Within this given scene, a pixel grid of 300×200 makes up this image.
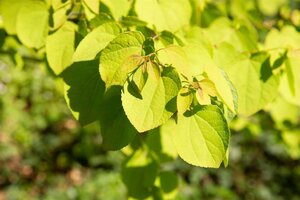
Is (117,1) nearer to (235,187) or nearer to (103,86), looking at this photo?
(103,86)

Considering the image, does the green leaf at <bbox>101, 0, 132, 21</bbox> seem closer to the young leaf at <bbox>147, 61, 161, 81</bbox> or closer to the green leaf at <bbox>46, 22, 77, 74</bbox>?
the green leaf at <bbox>46, 22, 77, 74</bbox>

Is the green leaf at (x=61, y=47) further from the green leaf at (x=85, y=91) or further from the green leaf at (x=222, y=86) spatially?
the green leaf at (x=222, y=86)

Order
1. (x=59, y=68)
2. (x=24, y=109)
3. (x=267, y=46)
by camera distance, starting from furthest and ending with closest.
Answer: (x=24, y=109), (x=267, y=46), (x=59, y=68)

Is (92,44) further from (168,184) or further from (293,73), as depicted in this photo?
(168,184)

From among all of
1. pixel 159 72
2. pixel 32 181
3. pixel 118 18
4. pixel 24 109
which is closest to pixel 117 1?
pixel 118 18

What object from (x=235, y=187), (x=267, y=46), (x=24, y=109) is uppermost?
(x=267, y=46)

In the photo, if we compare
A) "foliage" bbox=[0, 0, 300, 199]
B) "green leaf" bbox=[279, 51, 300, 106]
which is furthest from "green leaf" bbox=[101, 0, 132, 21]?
"green leaf" bbox=[279, 51, 300, 106]

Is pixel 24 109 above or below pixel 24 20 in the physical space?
below
